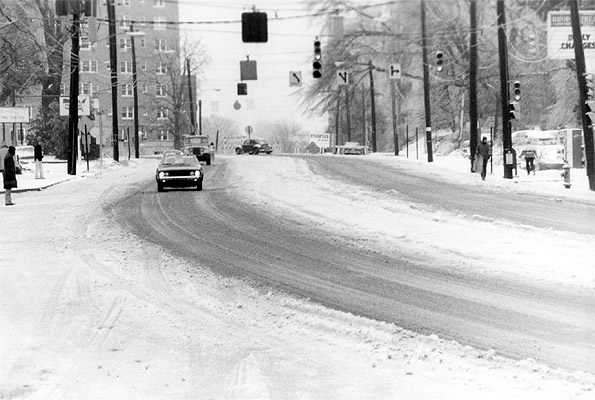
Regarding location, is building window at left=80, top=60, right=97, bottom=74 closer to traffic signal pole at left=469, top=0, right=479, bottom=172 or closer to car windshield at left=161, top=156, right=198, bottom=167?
traffic signal pole at left=469, top=0, right=479, bottom=172

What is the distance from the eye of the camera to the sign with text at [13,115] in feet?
164

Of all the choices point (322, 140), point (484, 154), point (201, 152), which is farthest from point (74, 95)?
point (322, 140)

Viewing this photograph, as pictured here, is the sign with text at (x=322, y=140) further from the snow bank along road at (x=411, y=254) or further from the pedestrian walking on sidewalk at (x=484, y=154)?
the snow bank along road at (x=411, y=254)

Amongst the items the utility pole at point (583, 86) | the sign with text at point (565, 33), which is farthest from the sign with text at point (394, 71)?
the utility pole at point (583, 86)

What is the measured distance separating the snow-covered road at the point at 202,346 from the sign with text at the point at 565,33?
2049 centimetres

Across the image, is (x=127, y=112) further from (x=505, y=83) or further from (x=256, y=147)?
(x=505, y=83)

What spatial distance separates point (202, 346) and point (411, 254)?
743 cm

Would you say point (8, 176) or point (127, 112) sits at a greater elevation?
point (127, 112)

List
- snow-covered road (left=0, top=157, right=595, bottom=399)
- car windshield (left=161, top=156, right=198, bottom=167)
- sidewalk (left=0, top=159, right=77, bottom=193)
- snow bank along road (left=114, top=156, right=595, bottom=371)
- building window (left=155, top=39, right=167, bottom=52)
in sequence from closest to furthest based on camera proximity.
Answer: snow-covered road (left=0, top=157, right=595, bottom=399)
snow bank along road (left=114, top=156, right=595, bottom=371)
car windshield (left=161, top=156, right=198, bottom=167)
sidewalk (left=0, top=159, right=77, bottom=193)
building window (left=155, top=39, right=167, bottom=52)

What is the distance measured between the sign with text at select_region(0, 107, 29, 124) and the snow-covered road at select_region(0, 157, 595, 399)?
3440cm

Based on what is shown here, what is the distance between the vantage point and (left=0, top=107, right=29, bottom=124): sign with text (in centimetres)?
4999

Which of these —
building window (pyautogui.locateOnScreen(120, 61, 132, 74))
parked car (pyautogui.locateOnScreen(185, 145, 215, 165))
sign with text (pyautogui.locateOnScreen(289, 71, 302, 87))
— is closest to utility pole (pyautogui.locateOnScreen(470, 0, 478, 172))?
sign with text (pyautogui.locateOnScreen(289, 71, 302, 87))

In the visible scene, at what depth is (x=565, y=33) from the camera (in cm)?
4066

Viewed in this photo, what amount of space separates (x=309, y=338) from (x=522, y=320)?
2.46 m
